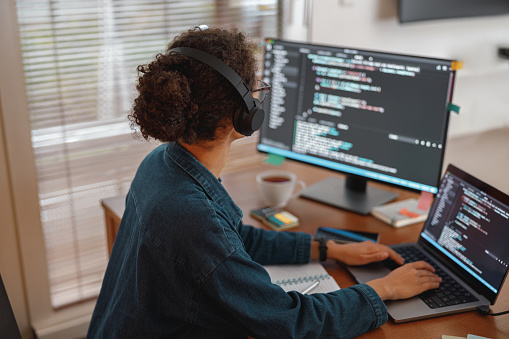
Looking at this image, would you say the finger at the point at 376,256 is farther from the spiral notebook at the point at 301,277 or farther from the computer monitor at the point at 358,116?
the computer monitor at the point at 358,116

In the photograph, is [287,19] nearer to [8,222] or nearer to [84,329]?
[8,222]

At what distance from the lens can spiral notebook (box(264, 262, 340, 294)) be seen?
126 cm

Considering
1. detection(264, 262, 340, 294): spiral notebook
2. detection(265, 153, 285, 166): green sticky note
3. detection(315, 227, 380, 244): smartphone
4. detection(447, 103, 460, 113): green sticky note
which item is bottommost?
detection(264, 262, 340, 294): spiral notebook

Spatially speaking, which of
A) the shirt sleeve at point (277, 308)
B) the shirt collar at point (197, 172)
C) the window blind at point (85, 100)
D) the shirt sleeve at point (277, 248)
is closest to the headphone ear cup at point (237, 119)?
the shirt collar at point (197, 172)

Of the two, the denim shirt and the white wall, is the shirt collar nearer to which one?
the denim shirt

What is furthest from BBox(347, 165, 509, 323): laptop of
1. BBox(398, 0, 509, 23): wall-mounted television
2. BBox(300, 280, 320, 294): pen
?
BBox(398, 0, 509, 23): wall-mounted television

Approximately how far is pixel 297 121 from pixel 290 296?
0.76 m

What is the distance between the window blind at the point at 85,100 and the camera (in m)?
1.85

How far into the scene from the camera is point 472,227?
1229mm

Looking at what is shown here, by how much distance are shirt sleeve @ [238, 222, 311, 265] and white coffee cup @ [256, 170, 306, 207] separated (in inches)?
10.2

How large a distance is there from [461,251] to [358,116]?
50 cm

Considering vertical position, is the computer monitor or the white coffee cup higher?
the computer monitor

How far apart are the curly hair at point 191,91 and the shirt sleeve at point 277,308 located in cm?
25

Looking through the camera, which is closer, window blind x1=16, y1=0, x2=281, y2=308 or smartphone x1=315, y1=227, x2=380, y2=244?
smartphone x1=315, y1=227, x2=380, y2=244
